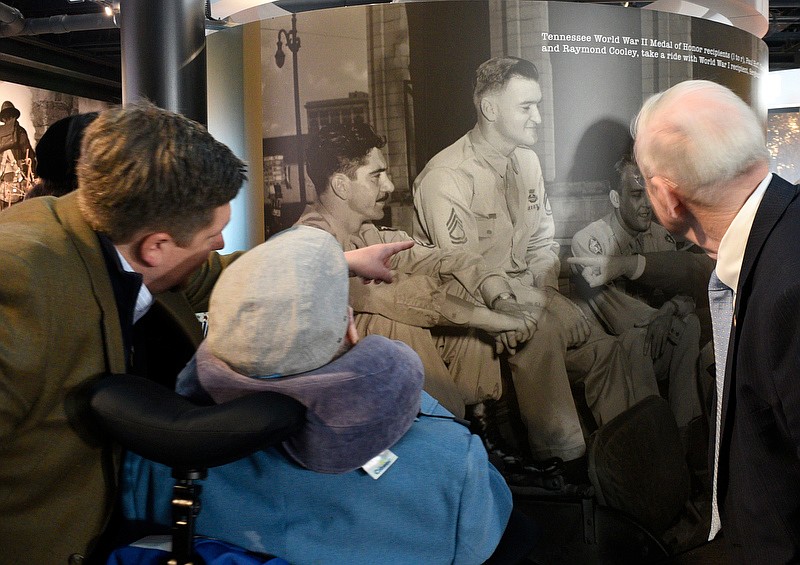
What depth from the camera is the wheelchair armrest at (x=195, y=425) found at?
109cm

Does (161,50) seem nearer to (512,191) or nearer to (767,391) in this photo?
(512,191)

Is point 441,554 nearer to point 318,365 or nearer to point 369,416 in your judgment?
point 369,416

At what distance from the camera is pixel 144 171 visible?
138 centimetres

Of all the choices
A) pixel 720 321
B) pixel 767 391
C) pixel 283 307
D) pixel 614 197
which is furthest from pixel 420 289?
pixel 283 307

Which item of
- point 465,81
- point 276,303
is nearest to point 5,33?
point 465,81

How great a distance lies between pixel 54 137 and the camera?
235 cm

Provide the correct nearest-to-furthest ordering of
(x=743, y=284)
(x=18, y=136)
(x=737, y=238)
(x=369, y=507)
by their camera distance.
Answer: (x=369, y=507) → (x=743, y=284) → (x=737, y=238) → (x=18, y=136)

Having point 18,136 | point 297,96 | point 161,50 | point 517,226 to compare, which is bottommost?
point 517,226

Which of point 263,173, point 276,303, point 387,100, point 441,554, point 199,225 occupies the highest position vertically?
point 387,100

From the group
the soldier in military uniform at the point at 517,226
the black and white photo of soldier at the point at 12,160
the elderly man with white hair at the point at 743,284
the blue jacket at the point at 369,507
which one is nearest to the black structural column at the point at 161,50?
the soldier in military uniform at the point at 517,226

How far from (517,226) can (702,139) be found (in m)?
1.17

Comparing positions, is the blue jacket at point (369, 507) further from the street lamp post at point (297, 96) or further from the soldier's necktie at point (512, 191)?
the street lamp post at point (297, 96)

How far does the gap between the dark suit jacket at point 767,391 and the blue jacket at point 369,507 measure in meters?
0.60

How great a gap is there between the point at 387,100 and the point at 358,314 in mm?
826
